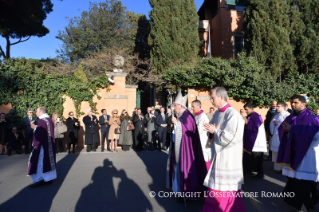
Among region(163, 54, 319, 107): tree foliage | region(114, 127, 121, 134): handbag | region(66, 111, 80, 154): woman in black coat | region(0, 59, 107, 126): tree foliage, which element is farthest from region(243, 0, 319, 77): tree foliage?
region(66, 111, 80, 154): woman in black coat

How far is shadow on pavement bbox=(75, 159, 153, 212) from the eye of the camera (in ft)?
15.6

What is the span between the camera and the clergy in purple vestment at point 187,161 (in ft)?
15.6

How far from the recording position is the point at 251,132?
6582 mm

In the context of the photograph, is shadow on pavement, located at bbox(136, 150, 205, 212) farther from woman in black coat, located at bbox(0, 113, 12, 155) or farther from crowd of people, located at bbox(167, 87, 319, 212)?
woman in black coat, located at bbox(0, 113, 12, 155)

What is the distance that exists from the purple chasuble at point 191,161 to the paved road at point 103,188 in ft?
1.40

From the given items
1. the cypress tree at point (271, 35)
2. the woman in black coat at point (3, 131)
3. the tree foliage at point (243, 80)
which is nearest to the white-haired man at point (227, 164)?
the woman in black coat at point (3, 131)

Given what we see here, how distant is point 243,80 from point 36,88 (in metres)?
10.4

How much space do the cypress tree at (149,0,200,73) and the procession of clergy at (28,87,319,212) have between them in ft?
33.6

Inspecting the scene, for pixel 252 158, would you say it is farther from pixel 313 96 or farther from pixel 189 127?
pixel 313 96

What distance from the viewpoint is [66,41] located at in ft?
68.0

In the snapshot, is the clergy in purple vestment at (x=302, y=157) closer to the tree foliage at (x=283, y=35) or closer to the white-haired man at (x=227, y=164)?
the white-haired man at (x=227, y=164)

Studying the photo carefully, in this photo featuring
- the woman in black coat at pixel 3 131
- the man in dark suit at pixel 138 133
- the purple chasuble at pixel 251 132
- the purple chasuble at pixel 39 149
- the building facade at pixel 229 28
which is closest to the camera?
the purple chasuble at pixel 39 149

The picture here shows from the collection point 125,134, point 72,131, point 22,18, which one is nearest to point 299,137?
point 125,134

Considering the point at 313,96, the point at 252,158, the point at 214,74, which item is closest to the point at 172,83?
the point at 214,74
